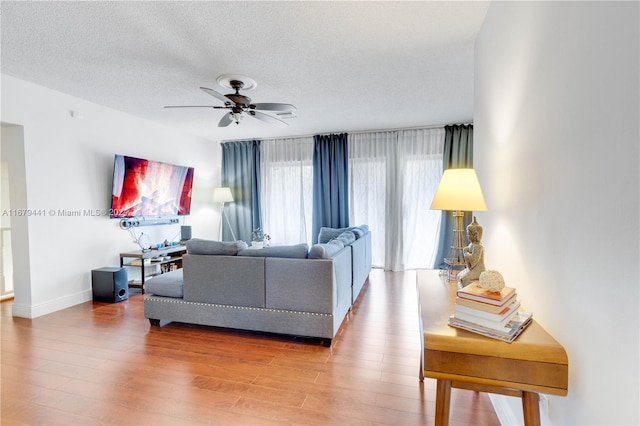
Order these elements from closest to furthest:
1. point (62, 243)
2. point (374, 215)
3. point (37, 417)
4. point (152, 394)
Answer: point (37, 417)
point (152, 394)
point (62, 243)
point (374, 215)

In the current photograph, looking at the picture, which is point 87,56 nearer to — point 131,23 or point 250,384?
point 131,23

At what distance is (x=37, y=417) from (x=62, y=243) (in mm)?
2515

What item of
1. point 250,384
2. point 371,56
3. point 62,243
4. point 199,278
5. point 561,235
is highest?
point 371,56

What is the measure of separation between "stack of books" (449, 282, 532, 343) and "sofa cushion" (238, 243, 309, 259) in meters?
1.64

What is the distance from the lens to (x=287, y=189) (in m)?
6.20

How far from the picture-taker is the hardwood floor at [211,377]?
178 centimetres

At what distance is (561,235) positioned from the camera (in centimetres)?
111

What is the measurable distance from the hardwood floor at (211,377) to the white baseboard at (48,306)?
138 mm

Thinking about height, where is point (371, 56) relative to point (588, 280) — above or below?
above

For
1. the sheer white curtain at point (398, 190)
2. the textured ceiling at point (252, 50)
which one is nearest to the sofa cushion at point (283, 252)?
the textured ceiling at point (252, 50)

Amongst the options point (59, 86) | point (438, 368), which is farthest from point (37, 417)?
point (59, 86)

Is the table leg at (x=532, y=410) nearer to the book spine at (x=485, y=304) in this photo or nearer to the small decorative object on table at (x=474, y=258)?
the book spine at (x=485, y=304)

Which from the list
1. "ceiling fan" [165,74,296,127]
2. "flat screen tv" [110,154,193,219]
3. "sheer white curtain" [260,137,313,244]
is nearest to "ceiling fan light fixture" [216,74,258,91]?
"ceiling fan" [165,74,296,127]

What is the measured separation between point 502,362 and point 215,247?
249 cm
